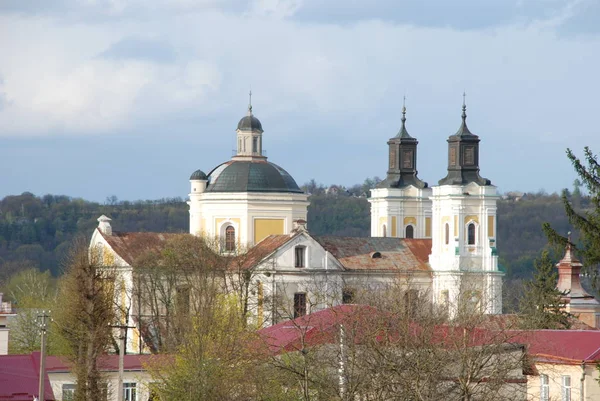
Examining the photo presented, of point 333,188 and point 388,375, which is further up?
point 333,188

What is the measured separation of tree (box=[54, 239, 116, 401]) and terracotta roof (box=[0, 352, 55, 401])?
2015 mm

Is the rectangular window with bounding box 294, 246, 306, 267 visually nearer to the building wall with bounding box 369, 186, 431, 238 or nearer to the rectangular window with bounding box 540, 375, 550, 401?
the building wall with bounding box 369, 186, 431, 238

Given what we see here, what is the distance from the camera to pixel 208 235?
84.8 metres

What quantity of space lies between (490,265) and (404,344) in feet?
172

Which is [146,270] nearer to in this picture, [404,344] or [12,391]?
[12,391]

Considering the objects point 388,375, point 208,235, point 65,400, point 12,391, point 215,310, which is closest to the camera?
point 388,375

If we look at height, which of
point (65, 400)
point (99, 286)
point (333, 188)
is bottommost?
point (65, 400)

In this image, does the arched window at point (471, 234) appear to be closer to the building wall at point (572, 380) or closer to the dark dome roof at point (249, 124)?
the dark dome roof at point (249, 124)

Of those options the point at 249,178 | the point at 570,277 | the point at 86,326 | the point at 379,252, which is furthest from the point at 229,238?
the point at 86,326

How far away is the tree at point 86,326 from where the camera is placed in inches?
2002

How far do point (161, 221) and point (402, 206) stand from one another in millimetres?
66763

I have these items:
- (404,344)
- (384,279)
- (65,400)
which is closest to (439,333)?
(404,344)

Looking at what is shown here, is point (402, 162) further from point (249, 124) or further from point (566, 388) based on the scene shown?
point (566, 388)

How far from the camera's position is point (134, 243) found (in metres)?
82.2
